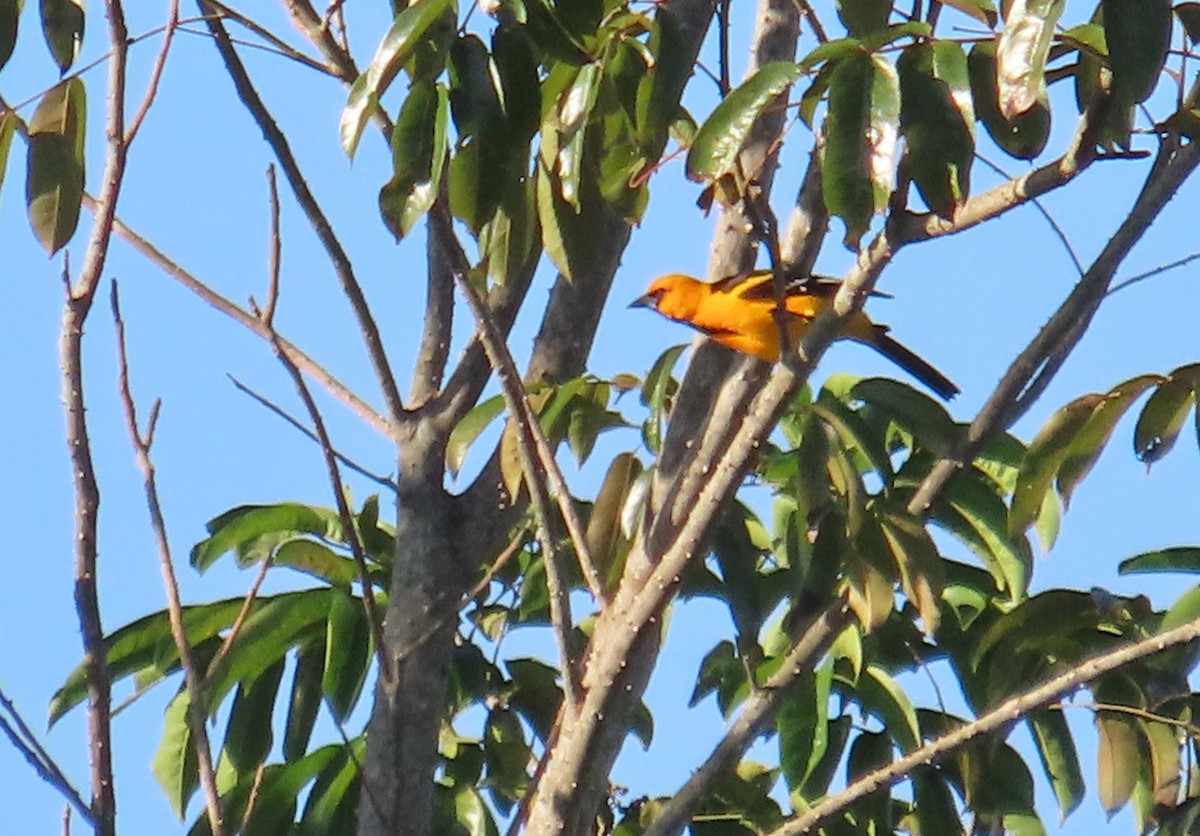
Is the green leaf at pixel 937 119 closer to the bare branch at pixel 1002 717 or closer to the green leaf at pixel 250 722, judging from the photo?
the bare branch at pixel 1002 717

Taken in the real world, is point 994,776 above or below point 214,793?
above

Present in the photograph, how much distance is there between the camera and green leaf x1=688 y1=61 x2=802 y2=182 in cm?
210

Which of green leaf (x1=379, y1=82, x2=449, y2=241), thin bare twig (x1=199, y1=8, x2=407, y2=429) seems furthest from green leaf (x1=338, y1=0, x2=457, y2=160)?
thin bare twig (x1=199, y1=8, x2=407, y2=429)

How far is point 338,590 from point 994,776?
126cm

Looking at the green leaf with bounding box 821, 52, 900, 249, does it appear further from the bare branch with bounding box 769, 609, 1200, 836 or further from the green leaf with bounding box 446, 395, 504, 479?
the green leaf with bounding box 446, 395, 504, 479

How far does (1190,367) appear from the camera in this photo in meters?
2.46

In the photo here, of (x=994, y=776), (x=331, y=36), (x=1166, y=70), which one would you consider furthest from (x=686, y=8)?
(x=994, y=776)

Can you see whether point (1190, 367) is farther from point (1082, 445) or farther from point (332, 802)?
point (332, 802)

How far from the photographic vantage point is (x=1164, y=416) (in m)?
2.48

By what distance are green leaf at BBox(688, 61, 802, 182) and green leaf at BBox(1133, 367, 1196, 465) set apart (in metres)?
0.80

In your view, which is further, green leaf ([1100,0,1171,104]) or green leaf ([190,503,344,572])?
green leaf ([190,503,344,572])

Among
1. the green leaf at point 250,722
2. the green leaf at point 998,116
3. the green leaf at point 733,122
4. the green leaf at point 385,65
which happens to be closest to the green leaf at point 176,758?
the green leaf at point 250,722

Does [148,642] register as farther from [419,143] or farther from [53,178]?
[419,143]

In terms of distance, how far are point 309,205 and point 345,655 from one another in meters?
0.85
